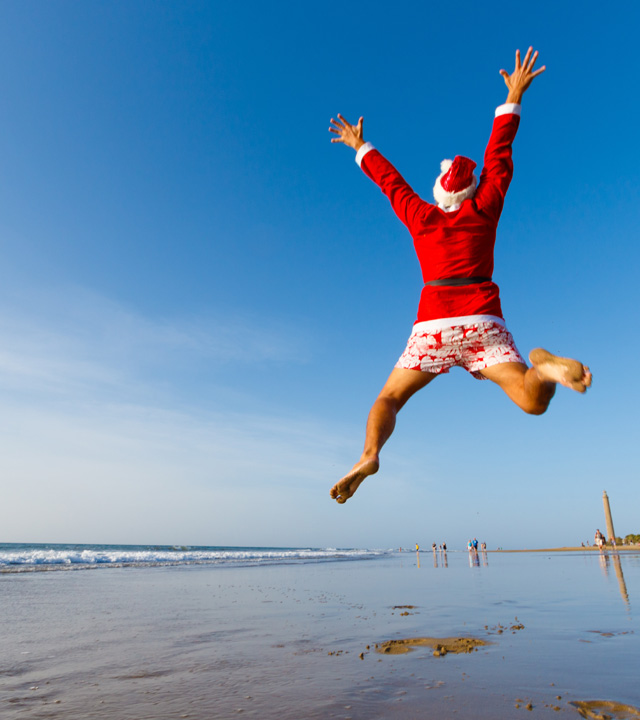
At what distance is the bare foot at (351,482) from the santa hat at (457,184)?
5.09ft

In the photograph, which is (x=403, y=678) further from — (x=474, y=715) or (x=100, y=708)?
(x=100, y=708)

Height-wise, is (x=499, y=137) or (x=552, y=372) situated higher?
(x=499, y=137)

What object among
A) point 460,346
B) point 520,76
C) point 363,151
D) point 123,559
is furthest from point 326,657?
point 123,559

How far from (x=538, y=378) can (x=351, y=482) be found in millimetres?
997

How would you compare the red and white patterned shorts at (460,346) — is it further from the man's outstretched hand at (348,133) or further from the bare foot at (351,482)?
the man's outstretched hand at (348,133)

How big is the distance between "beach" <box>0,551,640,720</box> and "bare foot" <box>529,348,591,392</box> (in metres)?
2.61

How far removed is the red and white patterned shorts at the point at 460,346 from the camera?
106 inches

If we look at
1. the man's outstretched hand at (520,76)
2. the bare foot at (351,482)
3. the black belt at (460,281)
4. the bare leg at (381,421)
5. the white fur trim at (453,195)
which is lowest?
the bare foot at (351,482)

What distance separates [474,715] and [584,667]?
166 centimetres

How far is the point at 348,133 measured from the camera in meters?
3.37

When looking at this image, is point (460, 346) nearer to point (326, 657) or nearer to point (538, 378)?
point (538, 378)

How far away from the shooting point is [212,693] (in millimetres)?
4219

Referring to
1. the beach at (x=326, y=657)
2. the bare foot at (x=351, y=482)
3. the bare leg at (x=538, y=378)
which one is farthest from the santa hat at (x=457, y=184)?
the beach at (x=326, y=657)

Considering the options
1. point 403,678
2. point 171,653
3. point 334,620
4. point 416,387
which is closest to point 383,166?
point 416,387
